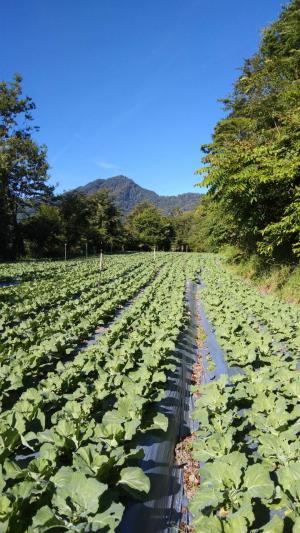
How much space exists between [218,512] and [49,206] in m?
39.9

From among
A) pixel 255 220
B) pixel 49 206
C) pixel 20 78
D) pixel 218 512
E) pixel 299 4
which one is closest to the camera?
pixel 218 512

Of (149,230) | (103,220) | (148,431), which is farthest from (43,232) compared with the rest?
(148,431)

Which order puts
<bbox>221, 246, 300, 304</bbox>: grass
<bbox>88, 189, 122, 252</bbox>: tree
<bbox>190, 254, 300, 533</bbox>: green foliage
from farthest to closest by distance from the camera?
1. <bbox>88, 189, 122, 252</bbox>: tree
2. <bbox>221, 246, 300, 304</bbox>: grass
3. <bbox>190, 254, 300, 533</bbox>: green foliage

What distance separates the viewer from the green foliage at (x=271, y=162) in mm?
9906

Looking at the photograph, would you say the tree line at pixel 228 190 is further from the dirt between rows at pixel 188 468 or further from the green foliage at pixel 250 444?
the dirt between rows at pixel 188 468

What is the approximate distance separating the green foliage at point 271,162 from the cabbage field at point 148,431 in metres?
4.30

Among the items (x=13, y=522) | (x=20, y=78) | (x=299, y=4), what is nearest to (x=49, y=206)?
(x=20, y=78)

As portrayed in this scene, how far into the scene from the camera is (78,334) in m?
7.17

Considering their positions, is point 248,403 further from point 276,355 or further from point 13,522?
point 13,522

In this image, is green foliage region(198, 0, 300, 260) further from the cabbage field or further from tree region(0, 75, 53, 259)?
tree region(0, 75, 53, 259)

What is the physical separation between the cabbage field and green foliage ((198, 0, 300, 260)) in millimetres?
4305

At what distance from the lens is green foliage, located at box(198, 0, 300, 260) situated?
390 inches

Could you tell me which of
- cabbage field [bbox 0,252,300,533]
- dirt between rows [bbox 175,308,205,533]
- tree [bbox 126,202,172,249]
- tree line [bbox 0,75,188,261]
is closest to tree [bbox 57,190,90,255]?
tree line [bbox 0,75,188,261]

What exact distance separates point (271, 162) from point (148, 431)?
27.4ft
